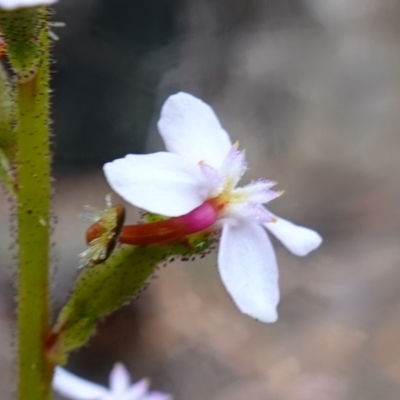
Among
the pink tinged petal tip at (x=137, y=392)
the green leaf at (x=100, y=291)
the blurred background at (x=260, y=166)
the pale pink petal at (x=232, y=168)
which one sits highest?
the pale pink petal at (x=232, y=168)

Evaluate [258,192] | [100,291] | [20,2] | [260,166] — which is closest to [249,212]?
[258,192]

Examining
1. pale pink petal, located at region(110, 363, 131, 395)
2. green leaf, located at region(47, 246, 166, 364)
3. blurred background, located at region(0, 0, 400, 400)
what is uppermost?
green leaf, located at region(47, 246, 166, 364)

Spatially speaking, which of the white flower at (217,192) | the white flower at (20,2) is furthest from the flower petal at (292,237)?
the white flower at (20,2)

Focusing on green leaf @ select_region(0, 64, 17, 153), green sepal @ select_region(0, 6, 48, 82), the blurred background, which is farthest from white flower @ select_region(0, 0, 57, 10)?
the blurred background

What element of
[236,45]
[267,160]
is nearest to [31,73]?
[267,160]

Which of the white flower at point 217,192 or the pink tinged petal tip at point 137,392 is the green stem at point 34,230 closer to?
the white flower at point 217,192

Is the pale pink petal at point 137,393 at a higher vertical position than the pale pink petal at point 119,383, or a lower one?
higher

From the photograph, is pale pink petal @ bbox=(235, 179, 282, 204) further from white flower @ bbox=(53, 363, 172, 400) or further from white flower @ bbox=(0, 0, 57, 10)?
white flower @ bbox=(53, 363, 172, 400)

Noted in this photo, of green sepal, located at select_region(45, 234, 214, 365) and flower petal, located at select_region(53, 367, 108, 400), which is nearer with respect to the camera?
green sepal, located at select_region(45, 234, 214, 365)
